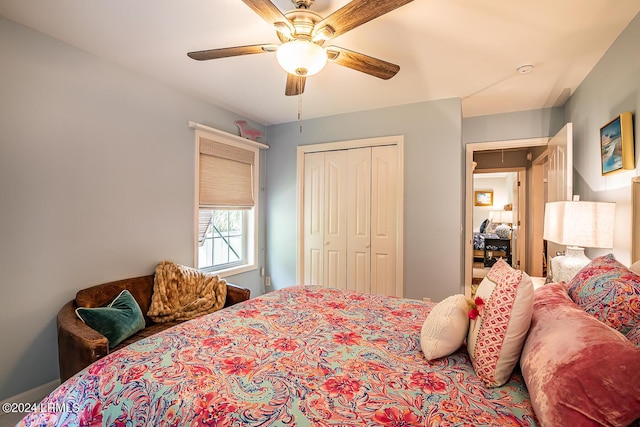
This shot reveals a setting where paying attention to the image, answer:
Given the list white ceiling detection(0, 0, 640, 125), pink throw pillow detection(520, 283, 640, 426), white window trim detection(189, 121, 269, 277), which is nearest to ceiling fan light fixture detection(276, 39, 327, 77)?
white ceiling detection(0, 0, 640, 125)

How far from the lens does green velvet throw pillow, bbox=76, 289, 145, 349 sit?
1.94 metres

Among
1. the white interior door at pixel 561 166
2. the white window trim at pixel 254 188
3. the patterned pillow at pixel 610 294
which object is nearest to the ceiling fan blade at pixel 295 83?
the white window trim at pixel 254 188

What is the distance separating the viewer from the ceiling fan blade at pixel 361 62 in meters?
1.80

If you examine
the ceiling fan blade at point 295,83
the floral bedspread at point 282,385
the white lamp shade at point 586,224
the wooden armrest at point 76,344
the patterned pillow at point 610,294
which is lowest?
the wooden armrest at point 76,344

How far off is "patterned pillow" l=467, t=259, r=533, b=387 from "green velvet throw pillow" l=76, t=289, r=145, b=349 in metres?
2.13

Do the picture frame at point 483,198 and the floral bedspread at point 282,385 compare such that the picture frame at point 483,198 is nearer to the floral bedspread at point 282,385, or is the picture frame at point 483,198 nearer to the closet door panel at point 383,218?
the closet door panel at point 383,218

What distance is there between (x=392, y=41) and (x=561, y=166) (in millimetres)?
2008

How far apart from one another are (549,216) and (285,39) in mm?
2437

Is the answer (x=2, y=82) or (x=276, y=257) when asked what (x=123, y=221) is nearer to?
(x=2, y=82)

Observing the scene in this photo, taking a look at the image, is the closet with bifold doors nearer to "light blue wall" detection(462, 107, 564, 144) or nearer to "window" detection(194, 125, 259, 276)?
"window" detection(194, 125, 259, 276)

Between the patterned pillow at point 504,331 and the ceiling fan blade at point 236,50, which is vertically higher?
the ceiling fan blade at point 236,50

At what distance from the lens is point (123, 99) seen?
2533 mm

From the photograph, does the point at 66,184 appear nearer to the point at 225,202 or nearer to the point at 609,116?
the point at 225,202

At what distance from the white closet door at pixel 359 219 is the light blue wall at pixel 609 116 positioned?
199cm
